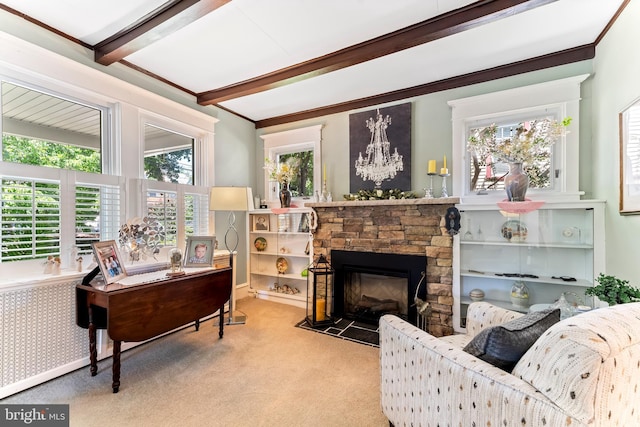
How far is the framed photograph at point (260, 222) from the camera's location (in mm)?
3989

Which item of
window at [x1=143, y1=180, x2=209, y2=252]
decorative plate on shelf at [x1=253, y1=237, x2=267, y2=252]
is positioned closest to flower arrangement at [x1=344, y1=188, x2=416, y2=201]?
decorative plate on shelf at [x1=253, y1=237, x2=267, y2=252]

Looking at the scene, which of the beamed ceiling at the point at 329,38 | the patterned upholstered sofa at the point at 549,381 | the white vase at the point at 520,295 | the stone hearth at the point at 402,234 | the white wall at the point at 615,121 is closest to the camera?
the patterned upholstered sofa at the point at 549,381

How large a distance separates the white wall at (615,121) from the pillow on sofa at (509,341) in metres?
1.19

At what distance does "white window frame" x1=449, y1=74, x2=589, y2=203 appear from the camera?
7.95 feet

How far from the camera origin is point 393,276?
3051mm

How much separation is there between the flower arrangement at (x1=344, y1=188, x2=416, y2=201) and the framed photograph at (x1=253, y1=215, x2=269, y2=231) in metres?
1.36

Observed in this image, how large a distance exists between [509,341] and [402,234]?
183 centimetres

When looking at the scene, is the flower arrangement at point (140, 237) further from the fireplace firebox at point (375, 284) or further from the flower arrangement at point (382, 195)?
the flower arrangement at point (382, 195)

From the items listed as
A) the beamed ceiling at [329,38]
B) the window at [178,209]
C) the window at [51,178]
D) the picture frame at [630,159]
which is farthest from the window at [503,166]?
the window at [51,178]

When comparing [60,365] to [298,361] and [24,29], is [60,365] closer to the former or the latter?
[298,361]

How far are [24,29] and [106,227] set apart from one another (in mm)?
1547

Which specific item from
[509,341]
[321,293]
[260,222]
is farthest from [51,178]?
[509,341]

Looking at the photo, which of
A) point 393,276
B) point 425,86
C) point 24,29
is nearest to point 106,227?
point 24,29

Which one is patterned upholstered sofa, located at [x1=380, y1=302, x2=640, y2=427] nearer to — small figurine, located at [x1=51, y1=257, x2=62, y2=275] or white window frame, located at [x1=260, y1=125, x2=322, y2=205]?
small figurine, located at [x1=51, y1=257, x2=62, y2=275]
